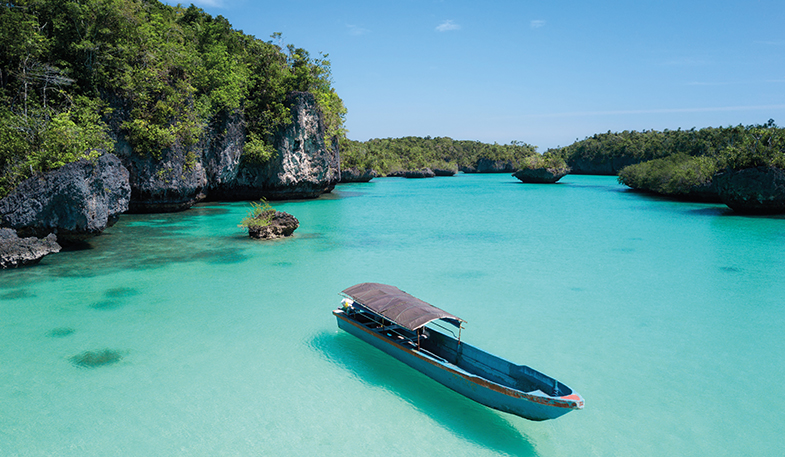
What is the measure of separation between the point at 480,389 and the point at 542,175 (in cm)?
8195

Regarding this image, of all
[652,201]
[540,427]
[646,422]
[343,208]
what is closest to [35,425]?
[540,427]

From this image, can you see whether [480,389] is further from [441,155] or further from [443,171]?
[441,155]

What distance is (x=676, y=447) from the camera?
23.7 ft

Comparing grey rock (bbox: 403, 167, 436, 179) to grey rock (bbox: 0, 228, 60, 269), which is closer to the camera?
grey rock (bbox: 0, 228, 60, 269)

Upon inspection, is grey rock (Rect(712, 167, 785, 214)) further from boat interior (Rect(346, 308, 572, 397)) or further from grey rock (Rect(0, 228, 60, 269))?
grey rock (Rect(0, 228, 60, 269))

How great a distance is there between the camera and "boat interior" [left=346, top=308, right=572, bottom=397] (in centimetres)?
734

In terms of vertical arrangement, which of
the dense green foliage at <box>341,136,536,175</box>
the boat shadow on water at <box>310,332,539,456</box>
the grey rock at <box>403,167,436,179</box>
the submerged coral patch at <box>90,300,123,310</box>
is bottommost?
the boat shadow on water at <box>310,332,539,456</box>

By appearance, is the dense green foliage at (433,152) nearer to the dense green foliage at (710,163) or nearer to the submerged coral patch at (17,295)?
the dense green foliage at (710,163)

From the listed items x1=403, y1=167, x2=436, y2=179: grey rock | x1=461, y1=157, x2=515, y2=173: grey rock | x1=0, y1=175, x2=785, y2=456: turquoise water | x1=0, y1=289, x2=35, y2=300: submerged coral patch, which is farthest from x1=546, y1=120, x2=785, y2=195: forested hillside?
x1=403, y1=167, x2=436, y2=179: grey rock

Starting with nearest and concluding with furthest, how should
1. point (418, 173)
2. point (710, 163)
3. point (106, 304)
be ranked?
point (106, 304), point (710, 163), point (418, 173)

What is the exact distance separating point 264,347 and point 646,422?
8.24 metres

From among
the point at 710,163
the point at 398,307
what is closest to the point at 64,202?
the point at 398,307

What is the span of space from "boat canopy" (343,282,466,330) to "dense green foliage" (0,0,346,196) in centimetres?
1449

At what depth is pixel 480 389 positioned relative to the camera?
24.6ft
